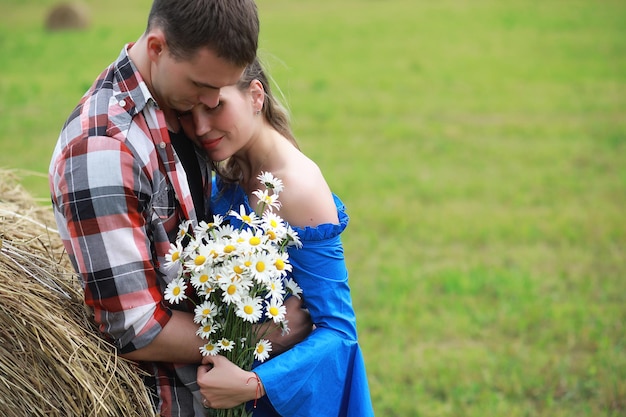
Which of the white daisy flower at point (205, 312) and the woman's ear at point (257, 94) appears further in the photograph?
the woman's ear at point (257, 94)

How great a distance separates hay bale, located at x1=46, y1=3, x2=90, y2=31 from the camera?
19.7 meters

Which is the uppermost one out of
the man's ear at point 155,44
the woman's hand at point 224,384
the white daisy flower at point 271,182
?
the man's ear at point 155,44

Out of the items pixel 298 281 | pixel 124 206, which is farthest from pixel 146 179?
pixel 298 281

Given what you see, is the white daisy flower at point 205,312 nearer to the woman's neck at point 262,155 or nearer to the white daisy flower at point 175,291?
the white daisy flower at point 175,291

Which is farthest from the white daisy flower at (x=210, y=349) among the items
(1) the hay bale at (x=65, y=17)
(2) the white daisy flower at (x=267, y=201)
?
(1) the hay bale at (x=65, y=17)

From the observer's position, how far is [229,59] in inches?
95.5

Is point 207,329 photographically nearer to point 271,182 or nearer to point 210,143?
point 271,182

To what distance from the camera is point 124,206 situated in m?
2.28

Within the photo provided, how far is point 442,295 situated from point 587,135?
205 inches

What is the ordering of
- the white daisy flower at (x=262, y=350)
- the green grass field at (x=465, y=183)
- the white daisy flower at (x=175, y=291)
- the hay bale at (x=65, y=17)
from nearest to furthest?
1. the white daisy flower at (x=175, y=291)
2. the white daisy flower at (x=262, y=350)
3. the green grass field at (x=465, y=183)
4. the hay bale at (x=65, y=17)

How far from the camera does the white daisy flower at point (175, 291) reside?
7.77 ft

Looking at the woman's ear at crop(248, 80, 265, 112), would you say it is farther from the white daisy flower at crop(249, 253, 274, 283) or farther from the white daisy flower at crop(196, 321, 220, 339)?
the white daisy flower at crop(196, 321, 220, 339)

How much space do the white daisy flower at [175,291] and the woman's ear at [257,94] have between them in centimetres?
80

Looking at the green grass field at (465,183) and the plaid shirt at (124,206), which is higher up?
the plaid shirt at (124,206)
